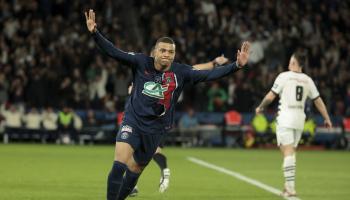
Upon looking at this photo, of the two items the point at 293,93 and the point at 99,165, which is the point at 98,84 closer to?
the point at 99,165

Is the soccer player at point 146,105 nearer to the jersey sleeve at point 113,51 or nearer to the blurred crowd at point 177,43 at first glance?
the jersey sleeve at point 113,51

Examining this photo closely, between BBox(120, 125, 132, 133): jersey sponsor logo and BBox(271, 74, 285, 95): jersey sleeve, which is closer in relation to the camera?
BBox(120, 125, 132, 133): jersey sponsor logo

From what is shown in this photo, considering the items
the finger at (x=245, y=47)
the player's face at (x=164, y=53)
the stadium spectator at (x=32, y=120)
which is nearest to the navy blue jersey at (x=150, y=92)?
the player's face at (x=164, y=53)

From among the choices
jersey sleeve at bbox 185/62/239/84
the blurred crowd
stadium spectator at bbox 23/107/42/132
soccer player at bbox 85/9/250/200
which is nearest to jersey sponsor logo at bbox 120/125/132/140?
soccer player at bbox 85/9/250/200

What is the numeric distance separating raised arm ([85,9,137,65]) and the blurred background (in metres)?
17.4

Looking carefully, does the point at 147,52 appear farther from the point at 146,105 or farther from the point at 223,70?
the point at 223,70

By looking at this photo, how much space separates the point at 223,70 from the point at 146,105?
98 cm

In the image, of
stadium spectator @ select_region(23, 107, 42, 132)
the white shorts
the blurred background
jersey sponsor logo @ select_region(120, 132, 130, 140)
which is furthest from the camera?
the blurred background

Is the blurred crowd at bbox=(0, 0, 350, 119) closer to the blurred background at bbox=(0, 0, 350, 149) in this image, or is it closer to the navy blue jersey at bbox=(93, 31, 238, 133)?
the blurred background at bbox=(0, 0, 350, 149)

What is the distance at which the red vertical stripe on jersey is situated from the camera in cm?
984

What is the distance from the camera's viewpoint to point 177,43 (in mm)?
28766

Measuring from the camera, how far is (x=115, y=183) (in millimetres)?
9562

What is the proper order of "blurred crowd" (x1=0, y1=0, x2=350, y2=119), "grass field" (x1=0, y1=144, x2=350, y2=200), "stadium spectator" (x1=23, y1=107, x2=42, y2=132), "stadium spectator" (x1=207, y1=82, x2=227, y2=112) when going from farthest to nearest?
"stadium spectator" (x1=207, y1=82, x2=227, y2=112) → "blurred crowd" (x1=0, y1=0, x2=350, y2=119) → "stadium spectator" (x1=23, y1=107, x2=42, y2=132) → "grass field" (x1=0, y1=144, x2=350, y2=200)

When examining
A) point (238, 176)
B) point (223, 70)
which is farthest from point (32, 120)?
point (223, 70)
